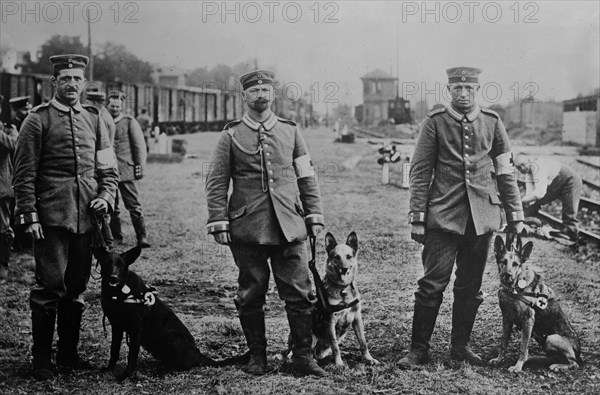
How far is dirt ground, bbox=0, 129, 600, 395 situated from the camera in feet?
11.1

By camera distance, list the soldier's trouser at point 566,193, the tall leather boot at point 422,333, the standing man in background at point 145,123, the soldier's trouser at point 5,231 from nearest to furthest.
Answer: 1. the tall leather boot at point 422,333
2. the soldier's trouser at point 5,231
3. the soldier's trouser at point 566,193
4. the standing man in background at point 145,123

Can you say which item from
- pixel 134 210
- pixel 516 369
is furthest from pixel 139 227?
pixel 516 369

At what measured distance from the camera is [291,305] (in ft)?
11.4

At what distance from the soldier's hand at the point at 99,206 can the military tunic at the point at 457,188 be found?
1.75 meters

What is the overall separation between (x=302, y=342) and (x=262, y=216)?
2.40 ft

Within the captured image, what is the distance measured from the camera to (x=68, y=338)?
357 centimetres

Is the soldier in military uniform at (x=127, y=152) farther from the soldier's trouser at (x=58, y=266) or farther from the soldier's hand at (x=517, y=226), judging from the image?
the soldier's hand at (x=517, y=226)

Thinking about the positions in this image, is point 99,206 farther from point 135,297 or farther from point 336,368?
point 336,368

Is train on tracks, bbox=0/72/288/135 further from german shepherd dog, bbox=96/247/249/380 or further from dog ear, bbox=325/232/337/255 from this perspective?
german shepherd dog, bbox=96/247/249/380

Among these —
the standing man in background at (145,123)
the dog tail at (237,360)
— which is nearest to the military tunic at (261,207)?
the dog tail at (237,360)

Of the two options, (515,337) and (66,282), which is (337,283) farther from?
(66,282)

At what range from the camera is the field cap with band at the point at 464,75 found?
354 cm

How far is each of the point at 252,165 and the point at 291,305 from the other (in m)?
0.80

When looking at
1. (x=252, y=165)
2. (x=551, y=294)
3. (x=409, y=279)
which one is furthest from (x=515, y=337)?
(x=252, y=165)
